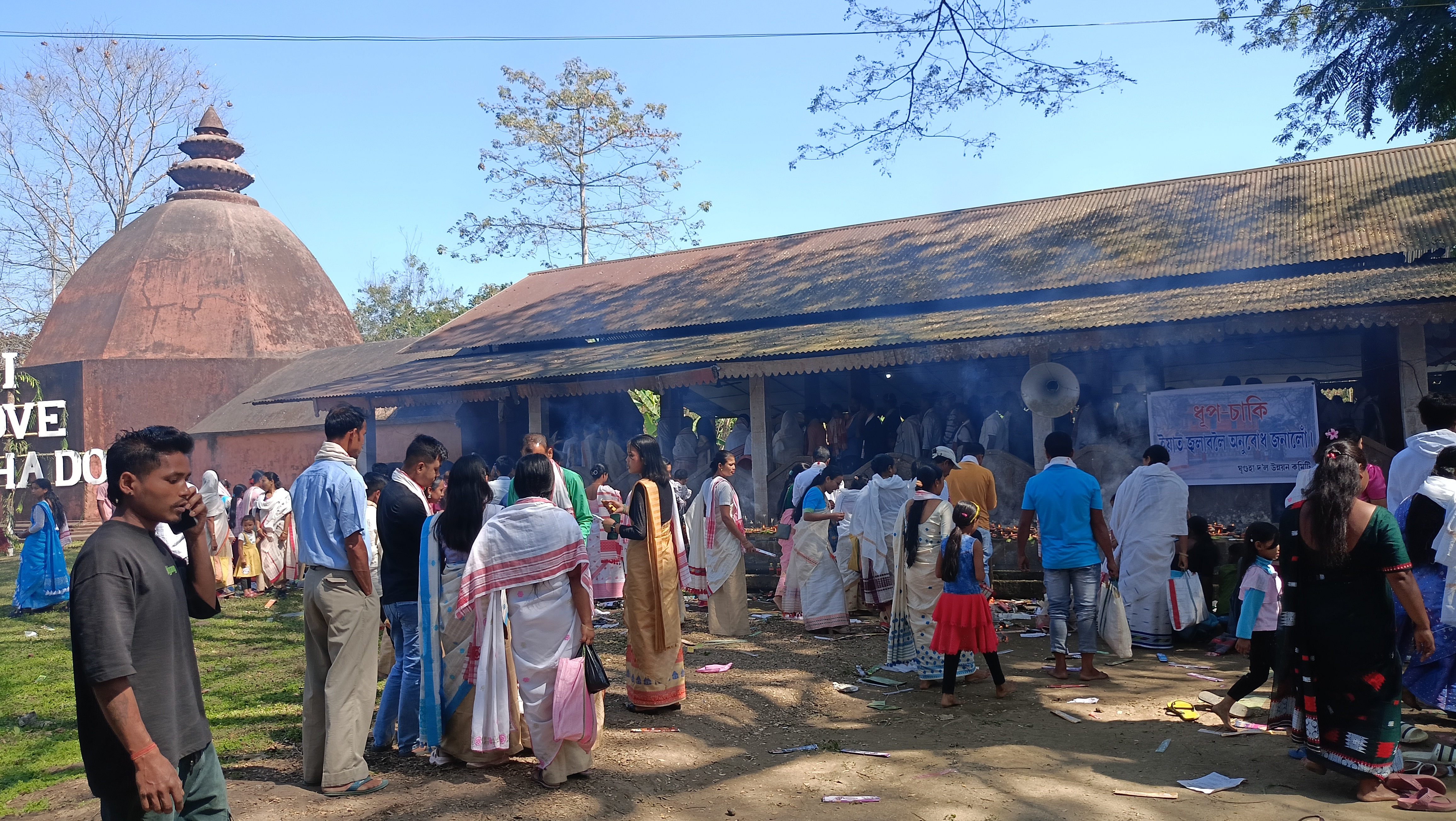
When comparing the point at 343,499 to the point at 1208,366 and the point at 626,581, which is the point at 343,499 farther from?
the point at 1208,366

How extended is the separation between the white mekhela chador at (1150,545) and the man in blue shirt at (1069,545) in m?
1.11

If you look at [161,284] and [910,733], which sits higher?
[161,284]

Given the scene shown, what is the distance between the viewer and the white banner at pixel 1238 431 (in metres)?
10.2

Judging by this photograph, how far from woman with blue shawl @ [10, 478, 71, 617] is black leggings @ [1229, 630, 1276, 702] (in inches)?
465

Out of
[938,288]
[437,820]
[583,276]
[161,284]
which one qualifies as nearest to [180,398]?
[161,284]

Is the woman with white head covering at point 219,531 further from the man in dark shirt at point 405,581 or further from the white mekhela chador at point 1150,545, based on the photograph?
the white mekhela chador at point 1150,545

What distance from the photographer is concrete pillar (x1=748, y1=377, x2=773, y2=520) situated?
42.8ft

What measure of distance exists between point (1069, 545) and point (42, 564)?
11.3m

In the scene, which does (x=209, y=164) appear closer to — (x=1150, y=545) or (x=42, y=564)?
(x=42, y=564)

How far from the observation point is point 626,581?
19.8 feet

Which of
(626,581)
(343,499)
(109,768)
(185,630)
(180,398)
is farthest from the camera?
(180,398)

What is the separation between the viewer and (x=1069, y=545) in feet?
21.2

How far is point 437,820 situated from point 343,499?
4.97 feet

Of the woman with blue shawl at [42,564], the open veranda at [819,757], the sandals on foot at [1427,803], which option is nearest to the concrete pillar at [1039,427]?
the open veranda at [819,757]
